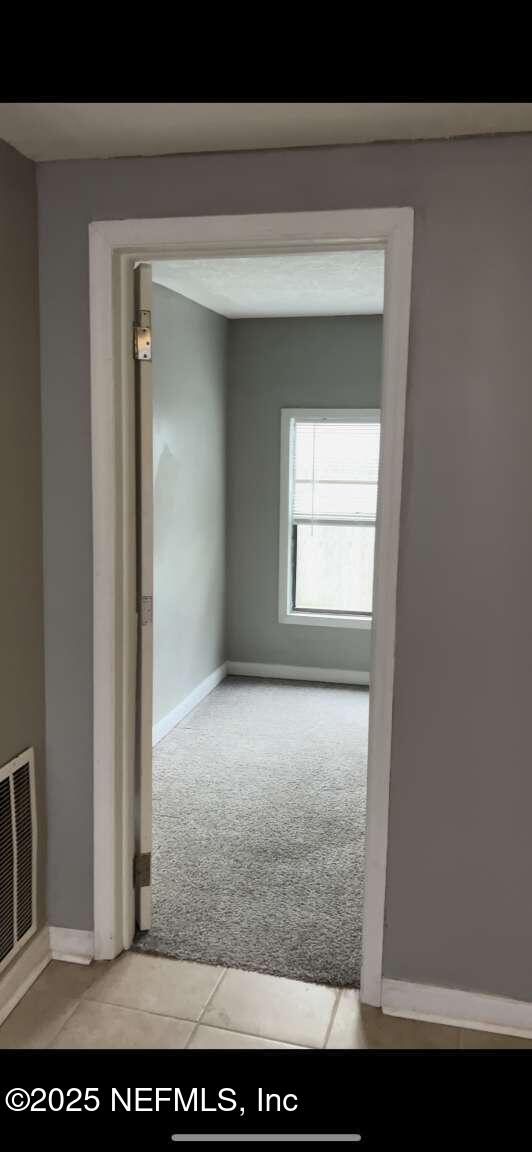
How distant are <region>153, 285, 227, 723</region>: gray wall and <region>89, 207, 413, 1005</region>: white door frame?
5.57 feet

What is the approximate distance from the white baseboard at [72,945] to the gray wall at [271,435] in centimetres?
327

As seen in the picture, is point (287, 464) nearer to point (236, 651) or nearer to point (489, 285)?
point (236, 651)

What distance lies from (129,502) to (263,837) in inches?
64.3

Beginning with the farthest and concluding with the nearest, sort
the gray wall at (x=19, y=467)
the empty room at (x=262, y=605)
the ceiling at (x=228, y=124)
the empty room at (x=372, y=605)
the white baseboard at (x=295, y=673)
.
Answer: the white baseboard at (x=295, y=673) → the empty room at (x=262, y=605) → the gray wall at (x=19, y=467) → the empty room at (x=372, y=605) → the ceiling at (x=228, y=124)

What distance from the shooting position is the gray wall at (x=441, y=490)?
210 centimetres

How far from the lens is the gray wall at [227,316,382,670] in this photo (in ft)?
17.6

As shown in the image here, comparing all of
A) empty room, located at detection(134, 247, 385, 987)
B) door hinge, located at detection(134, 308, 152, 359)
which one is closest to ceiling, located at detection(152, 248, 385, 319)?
empty room, located at detection(134, 247, 385, 987)

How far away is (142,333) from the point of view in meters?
2.43

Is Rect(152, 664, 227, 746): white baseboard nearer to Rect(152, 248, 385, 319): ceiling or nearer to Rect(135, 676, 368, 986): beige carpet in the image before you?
Rect(135, 676, 368, 986): beige carpet

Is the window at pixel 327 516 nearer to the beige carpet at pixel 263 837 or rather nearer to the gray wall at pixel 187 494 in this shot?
the gray wall at pixel 187 494

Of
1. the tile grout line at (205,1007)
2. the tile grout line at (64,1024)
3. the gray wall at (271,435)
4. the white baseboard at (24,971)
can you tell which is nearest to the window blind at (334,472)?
the gray wall at (271,435)

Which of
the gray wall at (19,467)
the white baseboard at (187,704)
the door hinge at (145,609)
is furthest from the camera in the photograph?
the white baseboard at (187,704)

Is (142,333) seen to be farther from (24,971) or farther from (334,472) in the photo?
(334,472)

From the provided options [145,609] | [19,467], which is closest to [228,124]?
[19,467]
